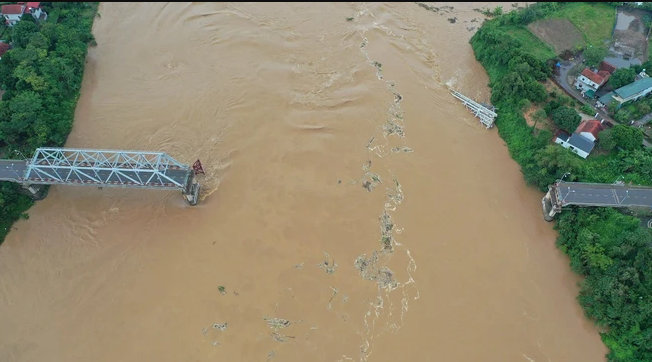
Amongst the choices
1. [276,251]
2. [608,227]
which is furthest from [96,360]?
[608,227]

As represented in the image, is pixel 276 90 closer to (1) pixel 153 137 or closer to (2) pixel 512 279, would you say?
(1) pixel 153 137

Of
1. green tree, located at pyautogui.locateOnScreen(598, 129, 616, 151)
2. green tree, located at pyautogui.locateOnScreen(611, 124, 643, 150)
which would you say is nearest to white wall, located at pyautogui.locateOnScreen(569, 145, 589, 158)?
green tree, located at pyautogui.locateOnScreen(598, 129, 616, 151)

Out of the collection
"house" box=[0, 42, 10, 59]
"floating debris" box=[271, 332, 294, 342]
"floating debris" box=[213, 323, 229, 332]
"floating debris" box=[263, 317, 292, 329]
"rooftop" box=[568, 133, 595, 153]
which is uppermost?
"rooftop" box=[568, 133, 595, 153]

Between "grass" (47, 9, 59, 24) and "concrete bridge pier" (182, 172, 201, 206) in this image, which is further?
"grass" (47, 9, 59, 24)

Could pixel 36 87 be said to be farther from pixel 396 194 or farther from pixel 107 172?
pixel 396 194

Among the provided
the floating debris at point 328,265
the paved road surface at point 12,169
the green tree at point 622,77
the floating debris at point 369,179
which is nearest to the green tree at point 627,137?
the green tree at point 622,77

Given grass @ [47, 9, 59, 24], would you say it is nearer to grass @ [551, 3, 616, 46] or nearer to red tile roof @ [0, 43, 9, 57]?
red tile roof @ [0, 43, 9, 57]

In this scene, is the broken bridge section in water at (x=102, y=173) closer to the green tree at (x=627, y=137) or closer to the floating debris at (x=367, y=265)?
the floating debris at (x=367, y=265)
